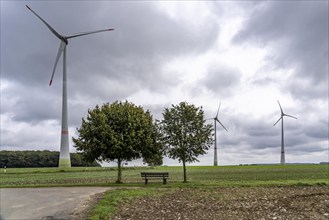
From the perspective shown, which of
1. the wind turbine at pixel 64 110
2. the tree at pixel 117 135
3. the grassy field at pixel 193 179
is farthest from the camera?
the wind turbine at pixel 64 110

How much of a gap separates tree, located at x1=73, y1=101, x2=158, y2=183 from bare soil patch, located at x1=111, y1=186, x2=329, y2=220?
41.1 feet

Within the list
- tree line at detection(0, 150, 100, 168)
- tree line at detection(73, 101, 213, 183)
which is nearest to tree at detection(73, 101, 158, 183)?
tree line at detection(73, 101, 213, 183)

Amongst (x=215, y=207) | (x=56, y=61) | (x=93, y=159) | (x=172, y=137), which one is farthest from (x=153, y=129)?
(x=56, y=61)

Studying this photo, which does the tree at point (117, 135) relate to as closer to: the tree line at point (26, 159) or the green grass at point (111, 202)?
the green grass at point (111, 202)

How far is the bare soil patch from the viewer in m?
20.1

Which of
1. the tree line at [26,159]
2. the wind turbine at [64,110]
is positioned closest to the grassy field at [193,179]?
the wind turbine at [64,110]

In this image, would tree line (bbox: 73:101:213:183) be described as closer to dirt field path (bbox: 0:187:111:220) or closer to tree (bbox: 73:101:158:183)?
tree (bbox: 73:101:158:183)

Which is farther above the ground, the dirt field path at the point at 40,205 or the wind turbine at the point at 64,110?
the wind turbine at the point at 64,110

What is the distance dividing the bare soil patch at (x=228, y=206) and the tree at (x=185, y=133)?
10.8 metres

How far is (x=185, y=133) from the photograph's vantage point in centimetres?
3903

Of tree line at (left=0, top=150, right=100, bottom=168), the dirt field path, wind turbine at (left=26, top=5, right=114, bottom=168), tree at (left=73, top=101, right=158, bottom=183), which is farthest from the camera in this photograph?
tree line at (left=0, top=150, right=100, bottom=168)

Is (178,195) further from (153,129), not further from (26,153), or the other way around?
(26,153)

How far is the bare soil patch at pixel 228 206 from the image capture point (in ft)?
66.1

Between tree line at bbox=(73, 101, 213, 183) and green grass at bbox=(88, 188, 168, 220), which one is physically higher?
tree line at bbox=(73, 101, 213, 183)
